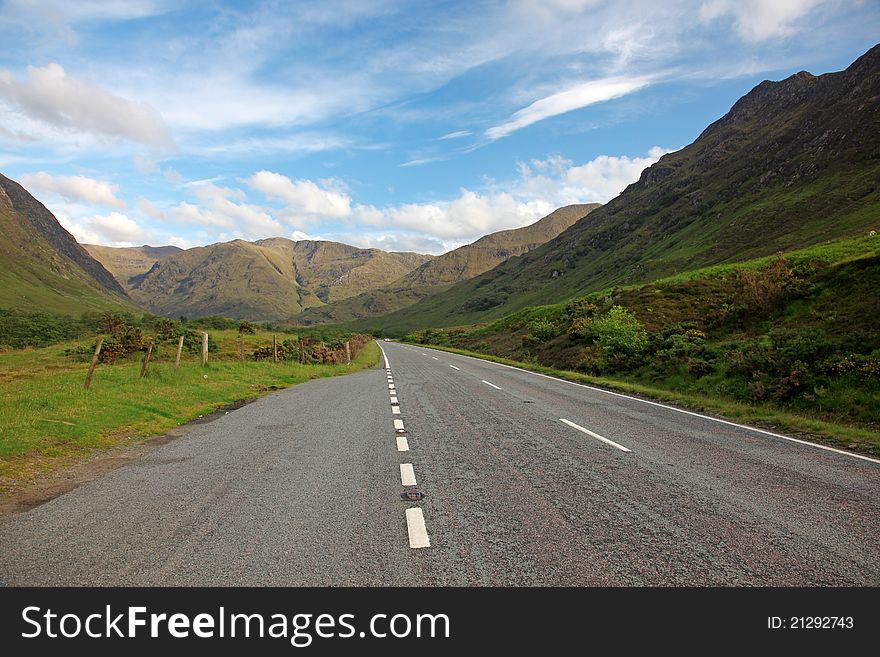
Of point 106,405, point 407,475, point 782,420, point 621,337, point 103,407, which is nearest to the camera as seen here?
point 407,475

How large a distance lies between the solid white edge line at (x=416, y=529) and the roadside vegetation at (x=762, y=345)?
7.95 metres

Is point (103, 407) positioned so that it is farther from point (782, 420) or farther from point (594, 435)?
point (782, 420)

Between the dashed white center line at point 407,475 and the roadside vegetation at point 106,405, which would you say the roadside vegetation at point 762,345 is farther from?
the roadside vegetation at point 106,405

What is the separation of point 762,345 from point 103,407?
1844cm

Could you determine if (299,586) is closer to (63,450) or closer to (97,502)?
(97,502)

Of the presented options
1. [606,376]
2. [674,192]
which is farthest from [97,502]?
[674,192]

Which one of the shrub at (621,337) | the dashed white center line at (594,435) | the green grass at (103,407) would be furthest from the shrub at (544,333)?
the dashed white center line at (594,435)

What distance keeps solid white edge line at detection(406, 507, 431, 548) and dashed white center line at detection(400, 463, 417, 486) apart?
0.92 m

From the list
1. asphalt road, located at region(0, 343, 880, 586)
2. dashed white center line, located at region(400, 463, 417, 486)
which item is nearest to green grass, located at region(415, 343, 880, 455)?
asphalt road, located at region(0, 343, 880, 586)

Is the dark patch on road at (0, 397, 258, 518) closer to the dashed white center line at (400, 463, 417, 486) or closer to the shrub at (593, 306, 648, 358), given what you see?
the dashed white center line at (400, 463, 417, 486)

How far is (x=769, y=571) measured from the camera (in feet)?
11.7

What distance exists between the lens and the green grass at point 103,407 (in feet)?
24.3

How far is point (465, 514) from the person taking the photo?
4691mm

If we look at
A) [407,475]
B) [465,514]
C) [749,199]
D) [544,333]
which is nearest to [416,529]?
[465,514]
